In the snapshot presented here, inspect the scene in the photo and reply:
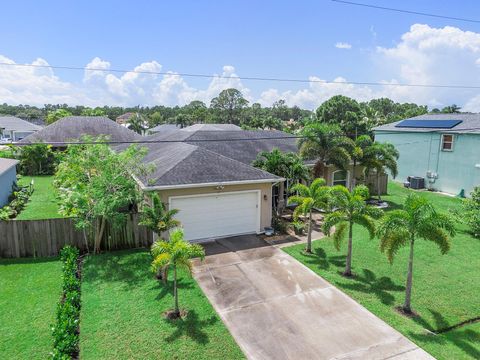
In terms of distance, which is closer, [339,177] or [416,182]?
[339,177]

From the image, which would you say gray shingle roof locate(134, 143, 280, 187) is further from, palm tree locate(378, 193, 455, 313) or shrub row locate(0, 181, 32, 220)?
shrub row locate(0, 181, 32, 220)

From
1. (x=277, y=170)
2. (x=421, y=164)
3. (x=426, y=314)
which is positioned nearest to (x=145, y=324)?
(x=426, y=314)

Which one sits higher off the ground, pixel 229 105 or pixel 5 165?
pixel 229 105

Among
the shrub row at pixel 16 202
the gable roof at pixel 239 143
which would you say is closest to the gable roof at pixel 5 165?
the shrub row at pixel 16 202

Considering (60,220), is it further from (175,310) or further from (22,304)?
(175,310)

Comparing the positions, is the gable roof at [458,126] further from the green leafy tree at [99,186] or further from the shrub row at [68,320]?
the shrub row at [68,320]

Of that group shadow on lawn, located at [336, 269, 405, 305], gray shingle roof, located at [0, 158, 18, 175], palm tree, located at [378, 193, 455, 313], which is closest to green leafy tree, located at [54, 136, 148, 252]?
gray shingle roof, located at [0, 158, 18, 175]

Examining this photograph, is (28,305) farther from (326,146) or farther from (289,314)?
(326,146)

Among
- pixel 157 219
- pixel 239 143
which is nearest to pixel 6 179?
pixel 239 143
